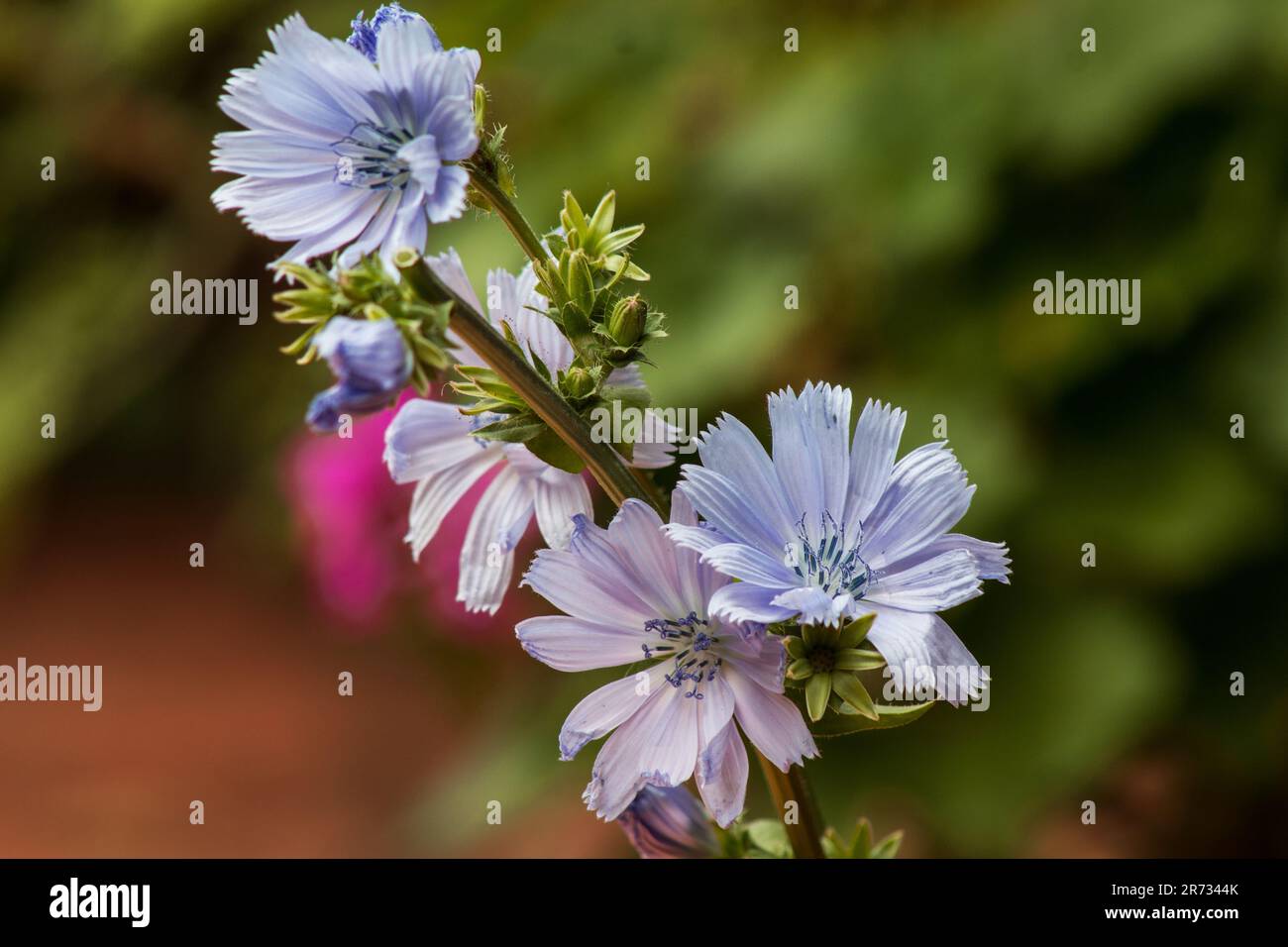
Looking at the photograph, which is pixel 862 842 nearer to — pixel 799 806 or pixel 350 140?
pixel 799 806

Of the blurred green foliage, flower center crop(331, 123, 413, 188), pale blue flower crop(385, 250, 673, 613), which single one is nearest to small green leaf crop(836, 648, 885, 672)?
pale blue flower crop(385, 250, 673, 613)

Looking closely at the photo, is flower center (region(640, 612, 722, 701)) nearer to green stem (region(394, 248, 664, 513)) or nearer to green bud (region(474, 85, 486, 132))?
green stem (region(394, 248, 664, 513))

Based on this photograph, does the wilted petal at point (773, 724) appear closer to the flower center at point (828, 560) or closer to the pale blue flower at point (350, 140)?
the flower center at point (828, 560)

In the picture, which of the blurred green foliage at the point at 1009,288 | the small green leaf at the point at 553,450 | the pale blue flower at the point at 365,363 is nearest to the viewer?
the pale blue flower at the point at 365,363

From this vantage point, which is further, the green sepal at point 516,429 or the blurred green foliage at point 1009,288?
the blurred green foliage at point 1009,288

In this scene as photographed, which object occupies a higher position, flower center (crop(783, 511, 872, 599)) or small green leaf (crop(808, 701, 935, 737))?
flower center (crop(783, 511, 872, 599))

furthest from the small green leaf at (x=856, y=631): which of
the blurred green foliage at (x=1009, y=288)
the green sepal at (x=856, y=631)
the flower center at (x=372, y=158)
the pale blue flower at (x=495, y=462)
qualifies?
the blurred green foliage at (x=1009, y=288)
